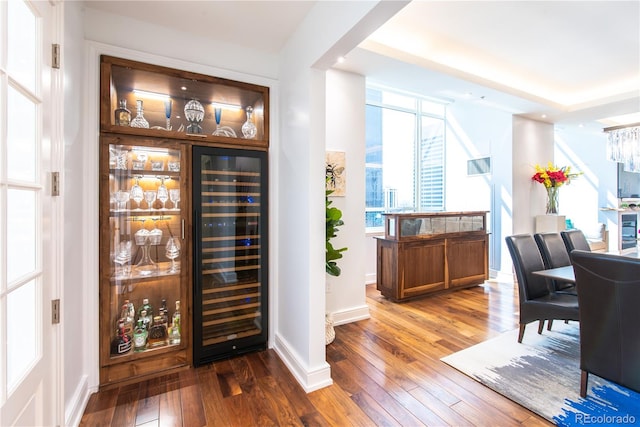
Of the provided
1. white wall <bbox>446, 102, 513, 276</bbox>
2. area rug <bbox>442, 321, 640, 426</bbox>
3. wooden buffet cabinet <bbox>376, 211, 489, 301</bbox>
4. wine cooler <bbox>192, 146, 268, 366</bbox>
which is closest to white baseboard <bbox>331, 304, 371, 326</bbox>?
wooden buffet cabinet <bbox>376, 211, 489, 301</bbox>

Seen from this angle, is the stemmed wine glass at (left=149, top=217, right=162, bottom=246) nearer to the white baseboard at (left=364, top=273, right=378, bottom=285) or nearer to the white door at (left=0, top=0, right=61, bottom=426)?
the white door at (left=0, top=0, right=61, bottom=426)

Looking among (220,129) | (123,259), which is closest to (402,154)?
(220,129)

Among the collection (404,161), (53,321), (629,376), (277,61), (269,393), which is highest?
(277,61)

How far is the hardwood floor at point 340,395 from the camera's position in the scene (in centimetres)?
182

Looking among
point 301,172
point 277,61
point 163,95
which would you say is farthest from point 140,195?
point 277,61

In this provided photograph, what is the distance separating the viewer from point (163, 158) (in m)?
2.45

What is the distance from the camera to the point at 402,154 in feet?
18.3

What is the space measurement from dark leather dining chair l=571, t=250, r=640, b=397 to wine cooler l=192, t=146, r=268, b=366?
7.72 ft

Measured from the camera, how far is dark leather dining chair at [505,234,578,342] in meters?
2.52

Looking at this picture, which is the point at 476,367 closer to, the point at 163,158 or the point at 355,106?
the point at 355,106

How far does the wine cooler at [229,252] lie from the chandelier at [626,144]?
489 cm

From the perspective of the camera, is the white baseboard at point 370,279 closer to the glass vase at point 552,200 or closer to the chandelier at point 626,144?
the glass vase at point 552,200

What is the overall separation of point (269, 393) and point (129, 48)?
8.92 ft

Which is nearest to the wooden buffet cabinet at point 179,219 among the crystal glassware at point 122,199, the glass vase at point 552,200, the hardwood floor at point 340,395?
the crystal glassware at point 122,199
